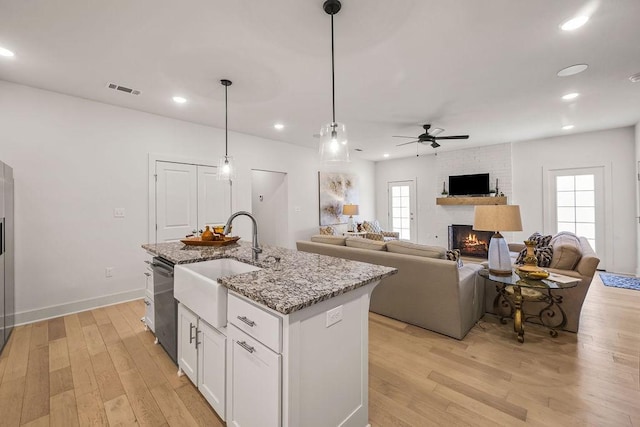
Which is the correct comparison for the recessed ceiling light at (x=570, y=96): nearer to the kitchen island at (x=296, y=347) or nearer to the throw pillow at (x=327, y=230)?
the kitchen island at (x=296, y=347)

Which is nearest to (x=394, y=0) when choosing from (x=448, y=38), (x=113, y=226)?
(x=448, y=38)

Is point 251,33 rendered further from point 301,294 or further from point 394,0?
point 301,294

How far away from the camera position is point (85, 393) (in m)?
1.91

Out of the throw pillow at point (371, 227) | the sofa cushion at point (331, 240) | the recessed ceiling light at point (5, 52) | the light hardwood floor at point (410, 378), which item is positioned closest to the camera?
the light hardwood floor at point (410, 378)

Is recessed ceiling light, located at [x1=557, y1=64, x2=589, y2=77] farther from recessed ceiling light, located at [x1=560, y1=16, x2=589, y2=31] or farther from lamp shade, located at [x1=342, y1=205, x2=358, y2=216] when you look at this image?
lamp shade, located at [x1=342, y1=205, x2=358, y2=216]

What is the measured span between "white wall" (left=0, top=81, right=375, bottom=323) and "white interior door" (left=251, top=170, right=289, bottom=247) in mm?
2031

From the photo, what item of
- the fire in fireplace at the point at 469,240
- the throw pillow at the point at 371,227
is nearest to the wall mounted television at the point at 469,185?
the fire in fireplace at the point at 469,240

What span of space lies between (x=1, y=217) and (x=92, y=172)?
1.16m

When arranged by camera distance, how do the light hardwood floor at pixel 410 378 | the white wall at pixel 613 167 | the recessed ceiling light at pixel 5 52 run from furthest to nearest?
the white wall at pixel 613 167
the recessed ceiling light at pixel 5 52
the light hardwood floor at pixel 410 378

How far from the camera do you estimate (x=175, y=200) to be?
417cm

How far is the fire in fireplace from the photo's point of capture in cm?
641

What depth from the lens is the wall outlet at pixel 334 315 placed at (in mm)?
1318

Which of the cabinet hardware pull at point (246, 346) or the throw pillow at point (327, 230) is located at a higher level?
the throw pillow at point (327, 230)

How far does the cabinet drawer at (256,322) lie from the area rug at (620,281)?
5.64 m
